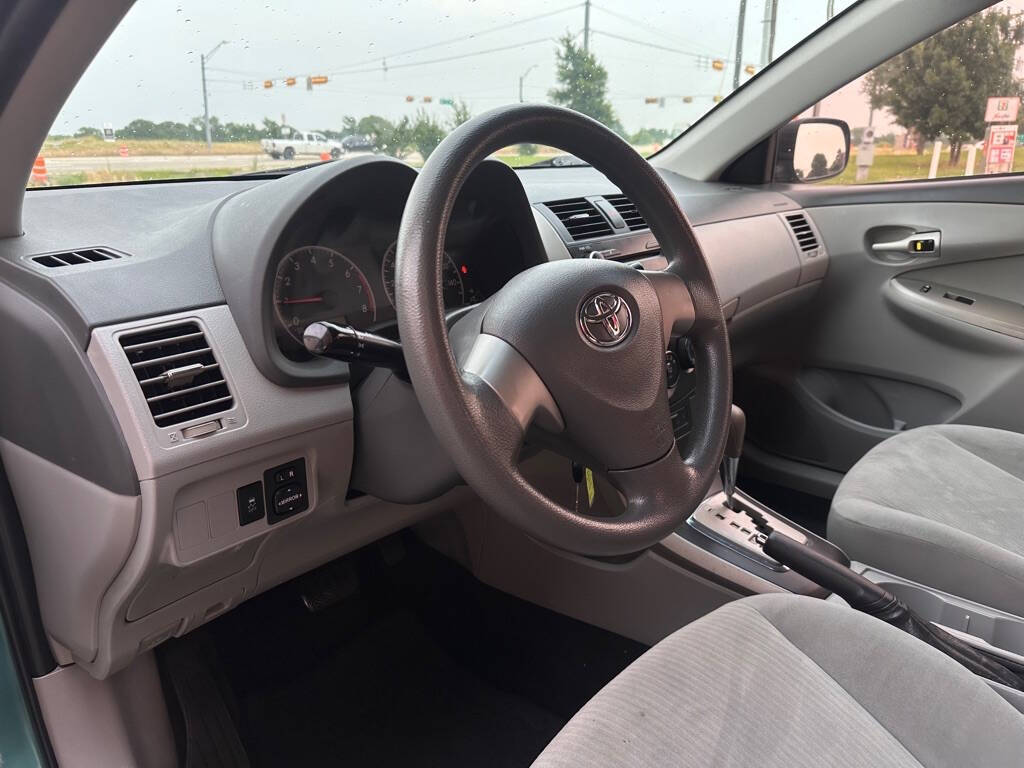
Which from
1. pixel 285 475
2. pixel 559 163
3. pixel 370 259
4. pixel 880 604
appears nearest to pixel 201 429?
pixel 285 475

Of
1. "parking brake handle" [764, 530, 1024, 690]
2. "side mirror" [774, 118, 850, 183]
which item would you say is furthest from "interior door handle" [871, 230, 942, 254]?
"parking brake handle" [764, 530, 1024, 690]

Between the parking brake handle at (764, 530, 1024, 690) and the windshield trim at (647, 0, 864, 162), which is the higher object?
the windshield trim at (647, 0, 864, 162)

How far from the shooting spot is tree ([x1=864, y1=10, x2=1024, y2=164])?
2.19 m

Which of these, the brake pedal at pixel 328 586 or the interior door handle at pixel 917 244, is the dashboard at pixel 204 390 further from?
the interior door handle at pixel 917 244

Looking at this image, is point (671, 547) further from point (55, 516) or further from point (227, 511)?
point (55, 516)

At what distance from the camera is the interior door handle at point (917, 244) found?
95.7 inches

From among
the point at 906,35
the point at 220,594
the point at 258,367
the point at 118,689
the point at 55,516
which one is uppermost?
the point at 906,35

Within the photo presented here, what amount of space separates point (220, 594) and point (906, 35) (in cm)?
201

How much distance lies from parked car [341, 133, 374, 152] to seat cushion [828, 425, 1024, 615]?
110 cm

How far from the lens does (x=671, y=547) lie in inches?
66.5

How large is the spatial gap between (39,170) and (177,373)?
368 mm

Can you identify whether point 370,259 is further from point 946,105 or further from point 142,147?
point 946,105

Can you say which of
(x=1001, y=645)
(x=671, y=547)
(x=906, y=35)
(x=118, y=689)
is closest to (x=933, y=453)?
(x=1001, y=645)

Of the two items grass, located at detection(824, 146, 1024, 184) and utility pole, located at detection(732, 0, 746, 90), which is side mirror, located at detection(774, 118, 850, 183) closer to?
grass, located at detection(824, 146, 1024, 184)
